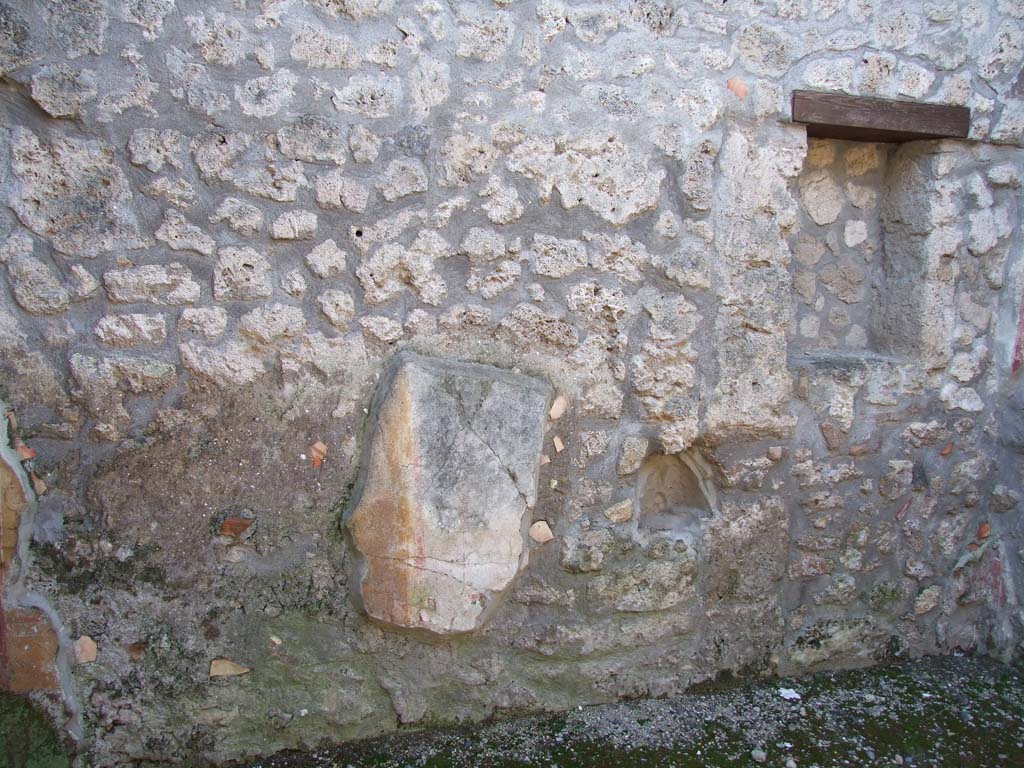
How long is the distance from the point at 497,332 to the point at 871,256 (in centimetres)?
141

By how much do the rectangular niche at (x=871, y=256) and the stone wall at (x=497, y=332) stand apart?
13 millimetres

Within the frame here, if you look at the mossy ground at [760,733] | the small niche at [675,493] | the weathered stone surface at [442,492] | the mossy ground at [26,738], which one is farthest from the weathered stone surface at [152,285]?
the small niche at [675,493]

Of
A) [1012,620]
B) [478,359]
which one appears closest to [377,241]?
[478,359]

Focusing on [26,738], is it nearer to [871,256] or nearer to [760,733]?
[760,733]

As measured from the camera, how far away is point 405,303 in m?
2.16

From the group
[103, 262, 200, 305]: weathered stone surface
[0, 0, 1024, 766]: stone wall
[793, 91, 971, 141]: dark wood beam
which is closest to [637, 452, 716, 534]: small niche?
[0, 0, 1024, 766]: stone wall

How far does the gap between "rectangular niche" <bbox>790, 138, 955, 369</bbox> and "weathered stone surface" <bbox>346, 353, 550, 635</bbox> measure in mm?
1144

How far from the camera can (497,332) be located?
2.24 m

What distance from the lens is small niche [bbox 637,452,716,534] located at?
8.22 feet

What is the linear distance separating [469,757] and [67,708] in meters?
1.07

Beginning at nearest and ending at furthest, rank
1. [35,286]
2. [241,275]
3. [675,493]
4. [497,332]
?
[35,286], [241,275], [497,332], [675,493]

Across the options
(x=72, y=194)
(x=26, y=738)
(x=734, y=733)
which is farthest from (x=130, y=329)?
(x=734, y=733)

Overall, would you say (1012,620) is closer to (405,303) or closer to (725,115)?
(725,115)

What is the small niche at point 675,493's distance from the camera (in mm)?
2506
